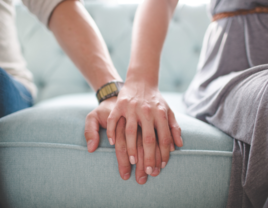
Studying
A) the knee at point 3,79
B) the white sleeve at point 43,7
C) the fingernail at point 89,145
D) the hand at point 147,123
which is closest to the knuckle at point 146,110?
the hand at point 147,123

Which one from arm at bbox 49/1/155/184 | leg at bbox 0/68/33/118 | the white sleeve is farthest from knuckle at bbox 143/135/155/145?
the white sleeve

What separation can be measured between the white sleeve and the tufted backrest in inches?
11.5

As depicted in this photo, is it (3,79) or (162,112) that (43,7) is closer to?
(3,79)

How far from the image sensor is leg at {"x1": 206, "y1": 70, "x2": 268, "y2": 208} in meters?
0.25

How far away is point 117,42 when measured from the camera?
78cm

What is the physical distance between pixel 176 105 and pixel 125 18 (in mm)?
467

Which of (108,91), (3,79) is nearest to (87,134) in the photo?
(108,91)

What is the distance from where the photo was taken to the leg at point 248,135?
252mm

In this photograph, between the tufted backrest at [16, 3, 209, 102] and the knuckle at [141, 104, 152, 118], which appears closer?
the knuckle at [141, 104, 152, 118]

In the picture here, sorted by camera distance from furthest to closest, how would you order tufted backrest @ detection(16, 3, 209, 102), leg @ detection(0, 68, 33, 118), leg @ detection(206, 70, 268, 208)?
tufted backrest @ detection(16, 3, 209, 102) → leg @ detection(0, 68, 33, 118) → leg @ detection(206, 70, 268, 208)

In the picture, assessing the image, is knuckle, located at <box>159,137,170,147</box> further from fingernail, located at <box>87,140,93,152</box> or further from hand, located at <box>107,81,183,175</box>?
fingernail, located at <box>87,140,93,152</box>

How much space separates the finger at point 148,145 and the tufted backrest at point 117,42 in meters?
0.53

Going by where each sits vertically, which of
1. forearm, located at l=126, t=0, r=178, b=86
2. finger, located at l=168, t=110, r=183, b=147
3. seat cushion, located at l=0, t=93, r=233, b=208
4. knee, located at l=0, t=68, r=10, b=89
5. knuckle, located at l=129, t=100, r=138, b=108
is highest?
forearm, located at l=126, t=0, r=178, b=86

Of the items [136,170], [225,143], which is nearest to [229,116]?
[225,143]
